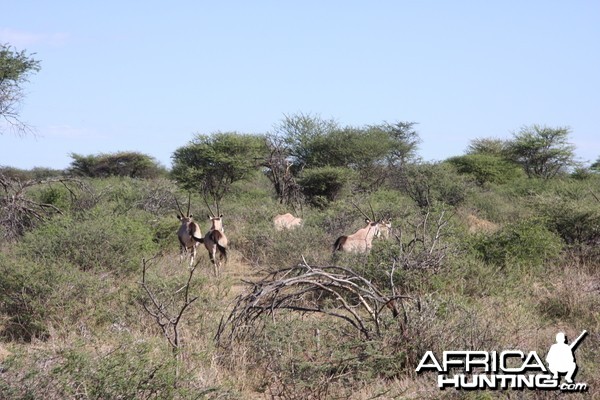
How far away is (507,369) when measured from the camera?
16.9ft

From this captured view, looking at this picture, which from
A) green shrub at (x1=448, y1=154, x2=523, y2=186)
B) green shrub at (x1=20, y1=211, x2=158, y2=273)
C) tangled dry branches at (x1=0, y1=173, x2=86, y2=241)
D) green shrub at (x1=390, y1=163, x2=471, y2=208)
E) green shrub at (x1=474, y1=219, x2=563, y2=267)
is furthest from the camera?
green shrub at (x1=448, y1=154, x2=523, y2=186)

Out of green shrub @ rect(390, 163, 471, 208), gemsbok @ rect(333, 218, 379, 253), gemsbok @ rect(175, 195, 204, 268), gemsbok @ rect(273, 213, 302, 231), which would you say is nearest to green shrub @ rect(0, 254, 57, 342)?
gemsbok @ rect(333, 218, 379, 253)

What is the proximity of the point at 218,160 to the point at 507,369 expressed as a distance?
65.9ft

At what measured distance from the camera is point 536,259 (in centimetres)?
1002

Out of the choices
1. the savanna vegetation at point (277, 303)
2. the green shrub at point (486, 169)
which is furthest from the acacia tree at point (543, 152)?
the savanna vegetation at point (277, 303)

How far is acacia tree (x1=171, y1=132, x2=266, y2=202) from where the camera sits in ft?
80.8

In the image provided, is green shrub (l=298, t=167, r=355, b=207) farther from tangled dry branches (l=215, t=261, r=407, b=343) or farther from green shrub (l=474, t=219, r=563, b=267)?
tangled dry branches (l=215, t=261, r=407, b=343)

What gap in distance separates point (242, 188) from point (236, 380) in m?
19.5

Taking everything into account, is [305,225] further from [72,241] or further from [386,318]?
[386,318]

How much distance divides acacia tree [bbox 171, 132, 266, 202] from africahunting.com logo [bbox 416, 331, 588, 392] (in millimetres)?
19237

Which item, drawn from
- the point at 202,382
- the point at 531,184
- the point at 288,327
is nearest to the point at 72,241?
the point at 288,327

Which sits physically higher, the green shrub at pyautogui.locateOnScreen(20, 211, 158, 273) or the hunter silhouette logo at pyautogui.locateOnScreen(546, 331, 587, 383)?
the green shrub at pyautogui.locateOnScreen(20, 211, 158, 273)

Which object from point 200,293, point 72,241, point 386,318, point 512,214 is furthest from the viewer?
point 512,214

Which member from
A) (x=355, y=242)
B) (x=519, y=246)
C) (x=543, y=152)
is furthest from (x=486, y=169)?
(x=519, y=246)
